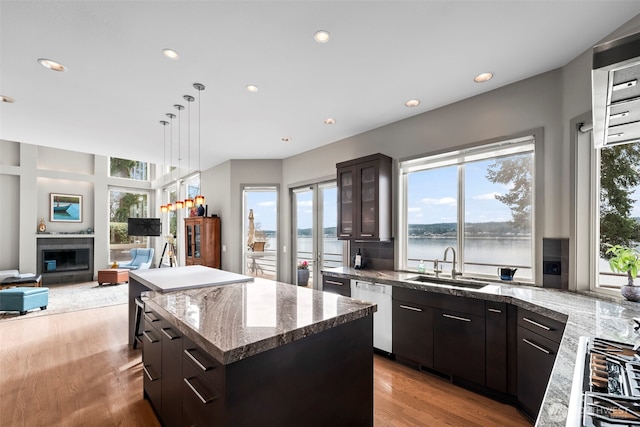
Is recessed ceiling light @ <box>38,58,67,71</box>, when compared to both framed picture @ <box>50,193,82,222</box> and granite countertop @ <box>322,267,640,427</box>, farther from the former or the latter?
framed picture @ <box>50,193,82,222</box>

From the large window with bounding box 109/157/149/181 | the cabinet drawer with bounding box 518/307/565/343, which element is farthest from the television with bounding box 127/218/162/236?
the cabinet drawer with bounding box 518/307/565/343

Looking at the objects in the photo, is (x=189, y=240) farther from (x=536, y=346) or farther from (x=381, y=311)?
(x=536, y=346)

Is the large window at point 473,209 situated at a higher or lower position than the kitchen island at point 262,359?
higher

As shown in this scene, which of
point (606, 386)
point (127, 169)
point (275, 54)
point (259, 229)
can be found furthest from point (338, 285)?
point (127, 169)

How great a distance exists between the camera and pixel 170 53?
7.99ft

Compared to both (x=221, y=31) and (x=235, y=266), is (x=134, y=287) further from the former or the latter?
(x=221, y=31)

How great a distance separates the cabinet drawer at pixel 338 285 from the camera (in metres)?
3.68

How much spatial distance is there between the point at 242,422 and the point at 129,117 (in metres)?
3.94

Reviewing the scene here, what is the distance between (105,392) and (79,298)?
4.78 meters

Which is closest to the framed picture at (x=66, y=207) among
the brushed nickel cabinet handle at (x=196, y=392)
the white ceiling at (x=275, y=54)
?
the white ceiling at (x=275, y=54)

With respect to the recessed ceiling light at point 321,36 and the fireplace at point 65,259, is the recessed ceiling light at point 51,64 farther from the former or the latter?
the fireplace at point 65,259

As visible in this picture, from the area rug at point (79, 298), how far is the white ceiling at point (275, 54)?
10.9 feet

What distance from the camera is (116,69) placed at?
2.68 m

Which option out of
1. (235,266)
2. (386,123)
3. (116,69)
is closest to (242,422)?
(116,69)
